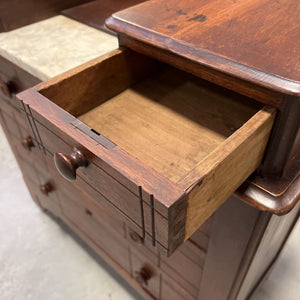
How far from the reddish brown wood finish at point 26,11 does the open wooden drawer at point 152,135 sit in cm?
44

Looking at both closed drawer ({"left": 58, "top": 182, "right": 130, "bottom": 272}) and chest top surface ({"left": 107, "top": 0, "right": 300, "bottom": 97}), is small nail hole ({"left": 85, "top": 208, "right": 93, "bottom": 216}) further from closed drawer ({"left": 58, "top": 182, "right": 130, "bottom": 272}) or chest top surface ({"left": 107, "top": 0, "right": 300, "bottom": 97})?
chest top surface ({"left": 107, "top": 0, "right": 300, "bottom": 97})

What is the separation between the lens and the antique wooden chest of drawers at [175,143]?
38 cm

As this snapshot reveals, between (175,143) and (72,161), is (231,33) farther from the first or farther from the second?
(72,161)

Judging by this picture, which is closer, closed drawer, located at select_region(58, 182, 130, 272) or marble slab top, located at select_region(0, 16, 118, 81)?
marble slab top, located at select_region(0, 16, 118, 81)

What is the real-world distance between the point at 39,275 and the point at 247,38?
1.11m

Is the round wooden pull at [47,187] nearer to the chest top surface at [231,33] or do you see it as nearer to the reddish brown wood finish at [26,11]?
the reddish brown wood finish at [26,11]

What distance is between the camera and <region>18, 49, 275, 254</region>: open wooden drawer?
0.36 metres

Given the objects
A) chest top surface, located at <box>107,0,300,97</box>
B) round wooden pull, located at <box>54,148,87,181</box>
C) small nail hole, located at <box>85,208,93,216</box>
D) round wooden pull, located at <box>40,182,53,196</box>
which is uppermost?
chest top surface, located at <box>107,0,300,97</box>

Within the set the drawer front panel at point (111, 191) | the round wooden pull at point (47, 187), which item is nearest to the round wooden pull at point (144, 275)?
the round wooden pull at point (47, 187)

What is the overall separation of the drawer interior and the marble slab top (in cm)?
17

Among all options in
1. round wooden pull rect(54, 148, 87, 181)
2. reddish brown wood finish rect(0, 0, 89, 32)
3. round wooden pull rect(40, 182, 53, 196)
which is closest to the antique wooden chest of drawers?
round wooden pull rect(54, 148, 87, 181)

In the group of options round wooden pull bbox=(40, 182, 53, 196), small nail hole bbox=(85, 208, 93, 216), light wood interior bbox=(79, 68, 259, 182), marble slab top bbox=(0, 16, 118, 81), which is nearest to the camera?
light wood interior bbox=(79, 68, 259, 182)

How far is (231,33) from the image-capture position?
19.4 inches

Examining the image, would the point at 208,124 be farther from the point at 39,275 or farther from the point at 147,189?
the point at 39,275
